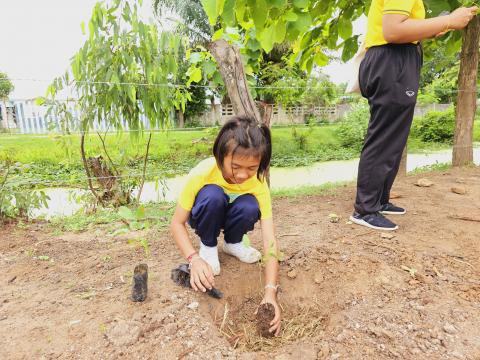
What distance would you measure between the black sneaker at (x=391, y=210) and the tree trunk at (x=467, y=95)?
77.8 inches

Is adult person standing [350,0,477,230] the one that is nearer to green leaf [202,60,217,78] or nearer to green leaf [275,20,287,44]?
green leaf [275,20,287,44]

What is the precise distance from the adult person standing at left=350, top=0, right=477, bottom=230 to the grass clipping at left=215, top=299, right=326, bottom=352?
0.76 m

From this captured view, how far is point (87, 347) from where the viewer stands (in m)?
1.23

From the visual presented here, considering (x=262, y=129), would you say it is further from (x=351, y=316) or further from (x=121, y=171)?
(x=121, y=171)

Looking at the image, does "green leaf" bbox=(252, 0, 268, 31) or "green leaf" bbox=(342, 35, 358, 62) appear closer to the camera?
"green leaf" bbox=(252, 0, 268, 31)

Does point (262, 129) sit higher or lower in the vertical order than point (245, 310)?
higher

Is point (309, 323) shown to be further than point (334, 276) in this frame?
No

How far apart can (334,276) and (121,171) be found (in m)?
2.35

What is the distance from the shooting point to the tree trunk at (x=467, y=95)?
3.55 metres

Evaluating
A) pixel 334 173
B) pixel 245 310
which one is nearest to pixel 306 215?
pixel 245 310

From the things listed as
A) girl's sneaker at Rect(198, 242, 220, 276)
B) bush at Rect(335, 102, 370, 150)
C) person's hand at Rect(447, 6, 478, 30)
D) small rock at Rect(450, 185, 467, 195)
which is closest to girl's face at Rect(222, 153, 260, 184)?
girl's sneaker at Rect(198, 242, 220, 276)

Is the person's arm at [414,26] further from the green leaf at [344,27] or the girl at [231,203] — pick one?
the green leaf at [344,27]

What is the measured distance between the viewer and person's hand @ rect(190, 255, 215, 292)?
1.44m

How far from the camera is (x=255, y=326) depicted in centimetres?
153
